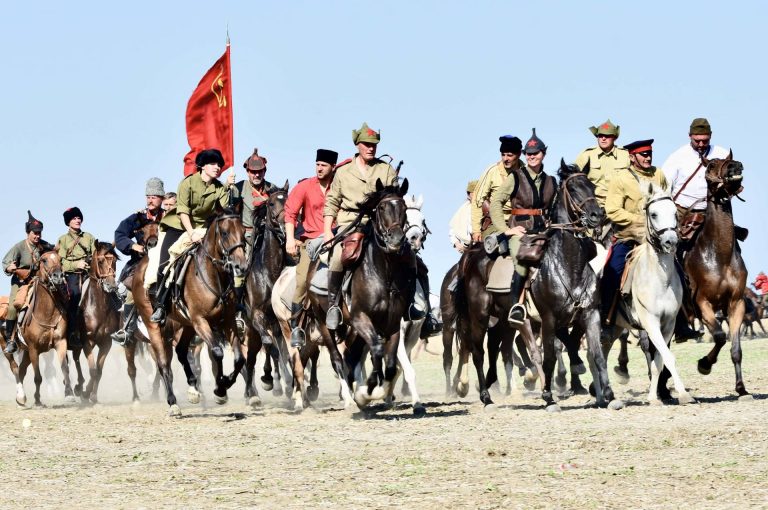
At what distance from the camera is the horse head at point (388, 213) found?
52.5 feet

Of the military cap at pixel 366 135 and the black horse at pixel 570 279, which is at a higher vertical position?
the military cap at pixel 366 135

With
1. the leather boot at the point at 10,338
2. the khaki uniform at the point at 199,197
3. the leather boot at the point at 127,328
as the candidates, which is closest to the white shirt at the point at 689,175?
the khaki uniform at the point at 199,197

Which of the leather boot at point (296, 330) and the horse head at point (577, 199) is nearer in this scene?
the horse head at point (577, 199)

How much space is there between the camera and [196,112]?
2286 centimetres

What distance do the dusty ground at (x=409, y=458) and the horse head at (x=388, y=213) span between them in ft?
7.00

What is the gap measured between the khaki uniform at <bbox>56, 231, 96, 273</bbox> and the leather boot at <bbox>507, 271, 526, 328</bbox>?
11388mm

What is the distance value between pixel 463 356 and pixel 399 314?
187 inches

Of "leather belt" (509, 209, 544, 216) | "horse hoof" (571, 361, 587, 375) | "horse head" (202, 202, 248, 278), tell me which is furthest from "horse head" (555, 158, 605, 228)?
"horse head" (202, 202, 248, 278)

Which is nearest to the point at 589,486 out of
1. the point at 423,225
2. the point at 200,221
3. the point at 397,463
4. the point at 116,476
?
the point at 397,463

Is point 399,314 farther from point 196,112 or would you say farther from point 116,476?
point 196,112

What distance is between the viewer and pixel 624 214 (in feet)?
58.0

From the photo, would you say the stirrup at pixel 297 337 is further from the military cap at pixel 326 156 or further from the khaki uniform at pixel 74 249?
the khaki uniform at pixel 74 249

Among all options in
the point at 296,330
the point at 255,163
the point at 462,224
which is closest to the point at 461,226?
the point at 462,224

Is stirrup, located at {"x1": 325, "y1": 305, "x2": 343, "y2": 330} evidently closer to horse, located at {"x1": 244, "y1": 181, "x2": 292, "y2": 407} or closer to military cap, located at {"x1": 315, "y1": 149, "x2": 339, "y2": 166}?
horse, located at {"x1": 244, "y1": 181, "x2": 292, "y2": 407}
